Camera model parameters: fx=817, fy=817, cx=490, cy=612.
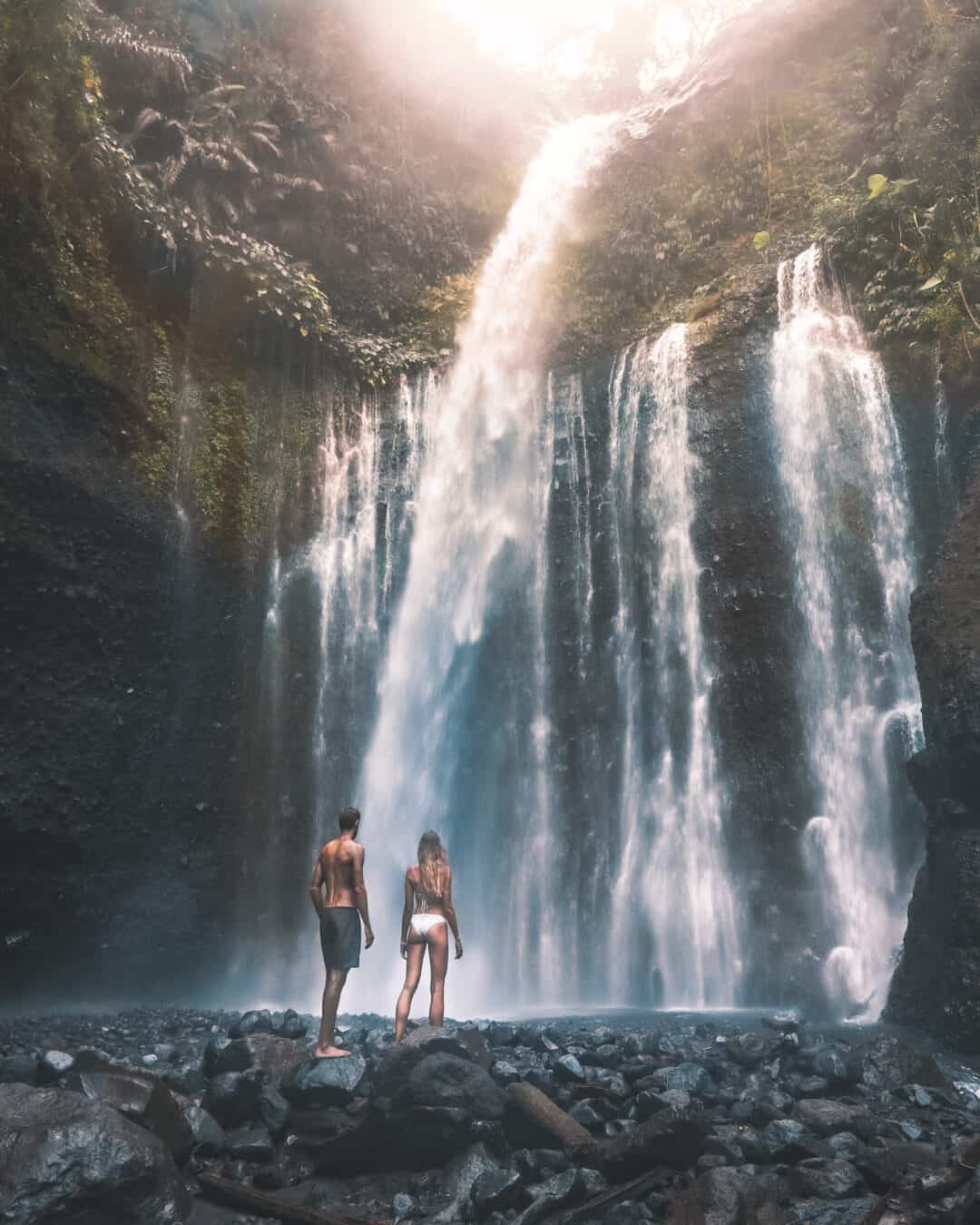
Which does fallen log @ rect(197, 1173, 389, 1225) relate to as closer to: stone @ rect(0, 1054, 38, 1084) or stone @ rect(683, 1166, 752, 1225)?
stone @ rect(683, 1166, 752, 1225)

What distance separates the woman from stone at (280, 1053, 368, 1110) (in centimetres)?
115

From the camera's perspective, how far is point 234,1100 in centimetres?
542

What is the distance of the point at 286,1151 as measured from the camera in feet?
16.7

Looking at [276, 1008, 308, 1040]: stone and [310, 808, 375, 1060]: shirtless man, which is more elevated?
[310, 808, 375, 1060]: shirtless man

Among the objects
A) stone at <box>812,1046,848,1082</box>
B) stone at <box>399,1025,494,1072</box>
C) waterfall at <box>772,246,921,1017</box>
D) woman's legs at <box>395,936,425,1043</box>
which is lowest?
stone at <box>812,1046,848,1082</box>

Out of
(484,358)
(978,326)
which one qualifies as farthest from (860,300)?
(484,358)

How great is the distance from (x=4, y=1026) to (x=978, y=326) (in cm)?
1598

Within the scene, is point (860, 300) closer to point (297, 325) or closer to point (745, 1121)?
point (297, 325)

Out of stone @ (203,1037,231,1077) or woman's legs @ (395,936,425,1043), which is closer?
stone @ (203,1037,231,1077)

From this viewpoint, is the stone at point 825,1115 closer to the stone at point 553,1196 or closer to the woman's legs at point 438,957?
the stone at point 553,1196

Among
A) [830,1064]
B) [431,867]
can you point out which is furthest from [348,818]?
[830,1064]

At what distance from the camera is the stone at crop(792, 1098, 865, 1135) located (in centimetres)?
500

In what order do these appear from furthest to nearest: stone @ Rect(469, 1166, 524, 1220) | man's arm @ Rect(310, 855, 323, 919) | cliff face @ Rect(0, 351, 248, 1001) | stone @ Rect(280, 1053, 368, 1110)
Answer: cliff face @ Rect(0, 351, 248, 1001) < man's arm @ Rect(310, 855, 323, 919) < stone @ Rect(280, 1053, 368, 1110) < stone @ Rect(469, 1166, 524, 1220)

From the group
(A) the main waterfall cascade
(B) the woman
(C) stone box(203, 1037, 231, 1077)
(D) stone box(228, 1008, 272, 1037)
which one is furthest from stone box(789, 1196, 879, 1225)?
(A) the main waterfall cascade
